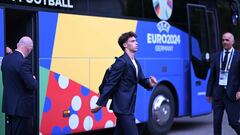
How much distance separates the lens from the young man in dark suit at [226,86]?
7996mm

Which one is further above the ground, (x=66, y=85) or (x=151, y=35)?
(x=151, y=35)

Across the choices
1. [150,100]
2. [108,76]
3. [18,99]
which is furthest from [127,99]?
[150,100]

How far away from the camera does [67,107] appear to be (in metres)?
8.38

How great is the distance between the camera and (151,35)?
1030 centimetres

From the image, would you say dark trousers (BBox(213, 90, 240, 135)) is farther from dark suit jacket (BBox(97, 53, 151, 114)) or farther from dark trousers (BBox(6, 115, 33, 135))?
dark trousers (BBox(6, 115, 33, 135))

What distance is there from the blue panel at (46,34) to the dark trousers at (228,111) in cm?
266

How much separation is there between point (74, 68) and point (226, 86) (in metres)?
2.39

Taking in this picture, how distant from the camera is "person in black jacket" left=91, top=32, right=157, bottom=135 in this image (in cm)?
648

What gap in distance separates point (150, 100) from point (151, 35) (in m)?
1.26

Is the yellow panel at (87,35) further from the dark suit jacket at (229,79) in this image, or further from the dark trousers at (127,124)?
the dark trousers at (127,124)

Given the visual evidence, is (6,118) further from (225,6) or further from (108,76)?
(225,6)

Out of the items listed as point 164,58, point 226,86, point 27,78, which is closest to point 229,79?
point 226,86

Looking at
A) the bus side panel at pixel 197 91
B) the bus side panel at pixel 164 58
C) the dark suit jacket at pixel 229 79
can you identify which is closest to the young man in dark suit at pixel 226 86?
the dark suit jacket at pixel 229 79

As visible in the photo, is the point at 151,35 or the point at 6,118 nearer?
the point at 6,118
